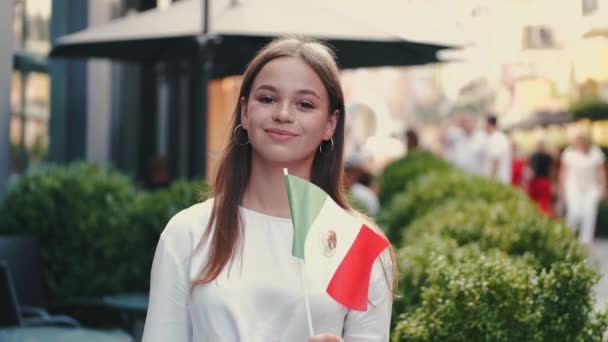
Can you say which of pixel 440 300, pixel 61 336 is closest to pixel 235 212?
pixel 440 300

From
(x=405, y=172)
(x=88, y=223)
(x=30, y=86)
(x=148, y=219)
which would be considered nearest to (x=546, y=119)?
(x=405, y=172)

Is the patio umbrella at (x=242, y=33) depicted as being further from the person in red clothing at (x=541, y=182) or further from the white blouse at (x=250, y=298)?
the person in red clothing at (x=541, y=182)

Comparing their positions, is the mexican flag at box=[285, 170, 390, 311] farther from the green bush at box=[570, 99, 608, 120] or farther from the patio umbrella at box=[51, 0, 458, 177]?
the green bush at box=[570, 99, 608, 120]

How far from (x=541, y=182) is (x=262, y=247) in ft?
63.9

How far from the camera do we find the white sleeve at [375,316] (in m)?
2.95

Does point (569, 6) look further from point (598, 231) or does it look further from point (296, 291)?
point (598, 231)

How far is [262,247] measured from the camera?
9.71ft

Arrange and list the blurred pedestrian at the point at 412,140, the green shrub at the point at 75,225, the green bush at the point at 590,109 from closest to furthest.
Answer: the green shrub at the point at 75,225
the blurred pedestrian at the point at 412,140
the green bush at the point at 590,109

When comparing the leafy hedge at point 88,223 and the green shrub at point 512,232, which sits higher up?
the green shrub at point 512,232

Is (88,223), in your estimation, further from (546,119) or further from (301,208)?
(546,119)

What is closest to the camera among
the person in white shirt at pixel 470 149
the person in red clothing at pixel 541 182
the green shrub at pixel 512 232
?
the green shrub at pixel 512 232

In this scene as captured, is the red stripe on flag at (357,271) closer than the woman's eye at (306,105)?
Yes

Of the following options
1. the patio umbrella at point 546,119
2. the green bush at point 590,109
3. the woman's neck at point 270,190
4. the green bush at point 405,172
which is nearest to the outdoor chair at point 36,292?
the woman's neck at point 270,190

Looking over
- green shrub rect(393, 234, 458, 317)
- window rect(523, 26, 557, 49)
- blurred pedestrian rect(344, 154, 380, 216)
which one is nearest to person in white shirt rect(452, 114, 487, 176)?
window rect(523, 26, 557, 49)
